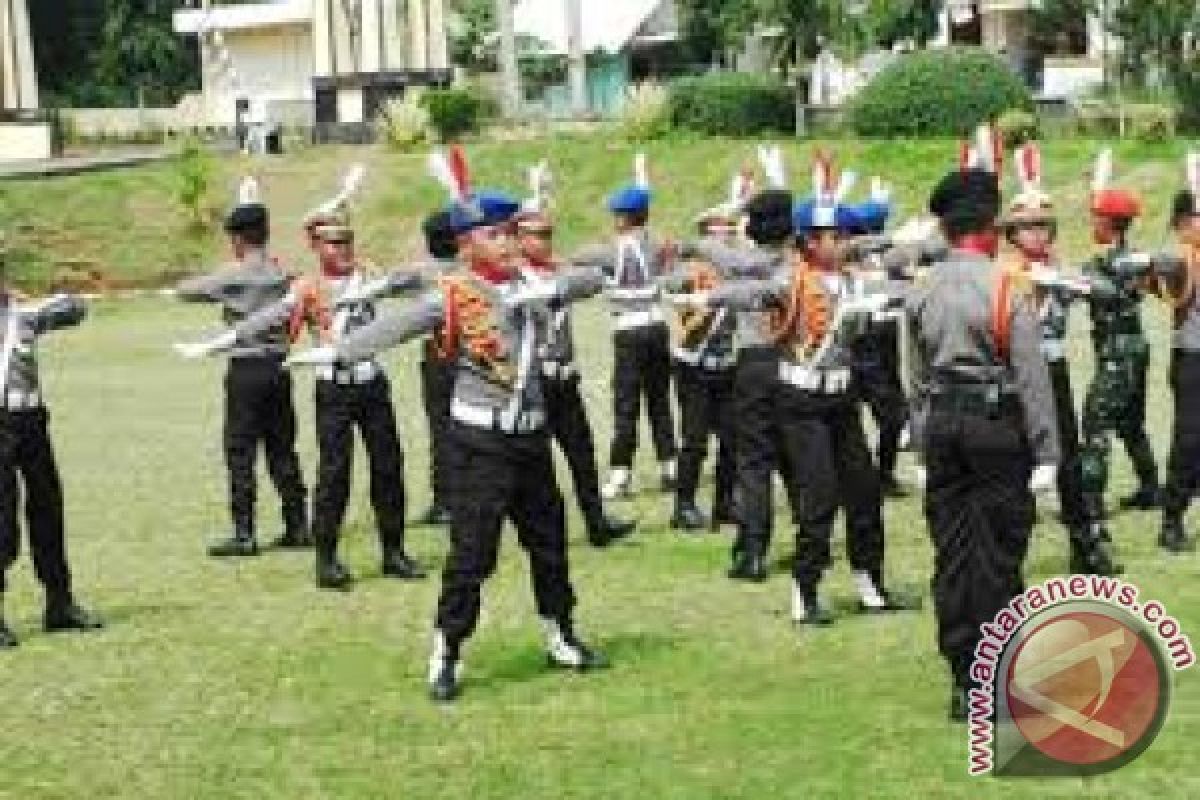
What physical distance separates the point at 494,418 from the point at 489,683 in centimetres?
122

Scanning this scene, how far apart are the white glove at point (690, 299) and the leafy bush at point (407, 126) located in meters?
30.2

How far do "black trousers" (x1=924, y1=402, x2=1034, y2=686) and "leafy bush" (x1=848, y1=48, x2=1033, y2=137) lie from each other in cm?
2895

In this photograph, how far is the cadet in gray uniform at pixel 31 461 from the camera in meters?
10.9

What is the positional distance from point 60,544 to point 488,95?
36181mm

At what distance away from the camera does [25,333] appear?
36.2 feet

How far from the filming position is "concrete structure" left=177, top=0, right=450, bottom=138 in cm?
4956

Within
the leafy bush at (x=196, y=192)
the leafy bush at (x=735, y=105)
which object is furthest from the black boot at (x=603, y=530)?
the leafy bush at (x=735, y=105)

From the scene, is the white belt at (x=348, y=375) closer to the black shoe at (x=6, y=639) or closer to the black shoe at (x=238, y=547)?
the black shoe at (x=238, y=547)

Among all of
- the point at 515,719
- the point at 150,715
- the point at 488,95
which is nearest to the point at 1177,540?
the point at 515,719

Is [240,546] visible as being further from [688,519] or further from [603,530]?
[688,519]

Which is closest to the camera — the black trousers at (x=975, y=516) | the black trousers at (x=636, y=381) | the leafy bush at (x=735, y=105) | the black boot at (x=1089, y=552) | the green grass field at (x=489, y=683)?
the green grass field at (x=489, y=683)

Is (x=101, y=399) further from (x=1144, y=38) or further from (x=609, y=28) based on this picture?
(x=609, y=28)

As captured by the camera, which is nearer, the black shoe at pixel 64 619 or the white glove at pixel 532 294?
the white glove at pixel 532 294

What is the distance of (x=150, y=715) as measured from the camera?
9.61 metres
